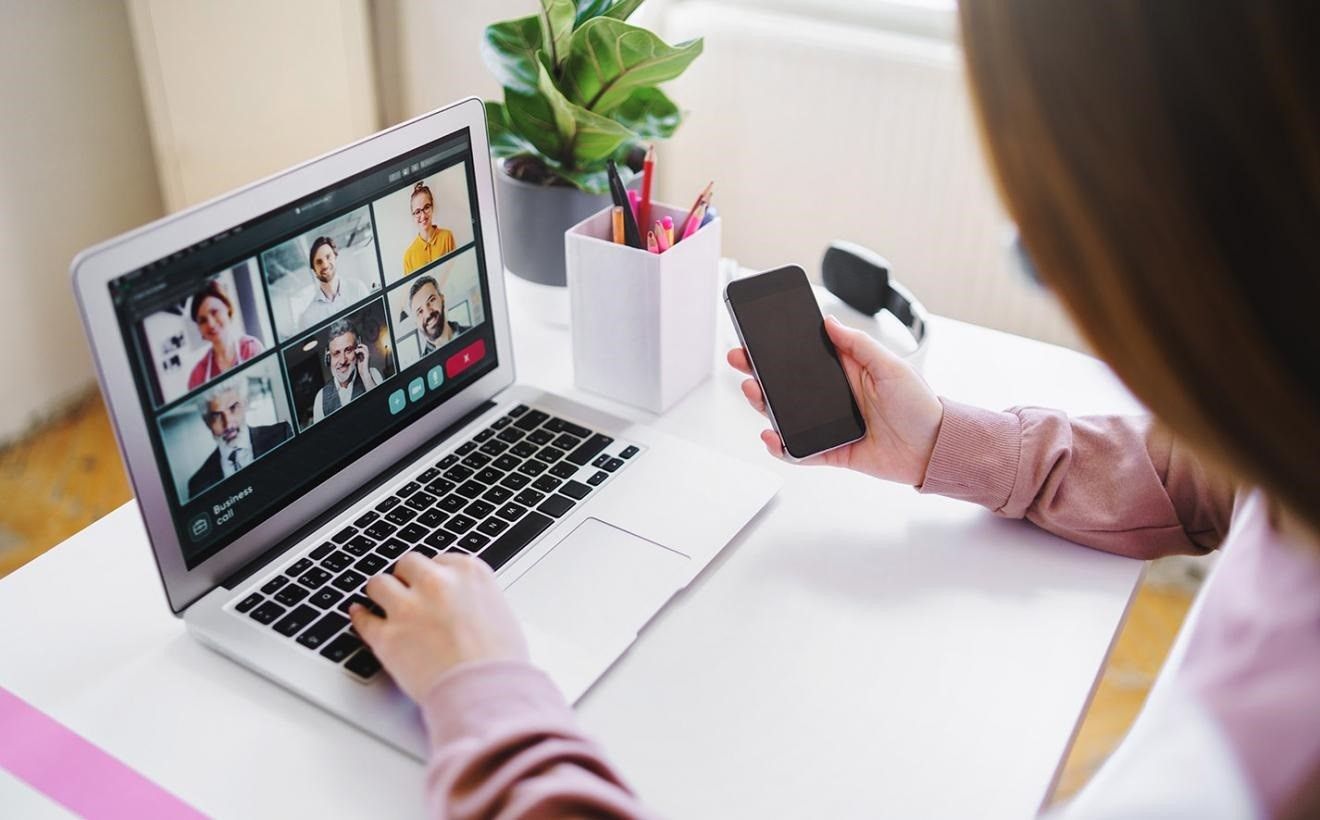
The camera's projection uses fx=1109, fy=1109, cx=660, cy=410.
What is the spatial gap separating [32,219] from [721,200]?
1.29 metres

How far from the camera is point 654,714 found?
67 centimetres

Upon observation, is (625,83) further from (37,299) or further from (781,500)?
(37,299)

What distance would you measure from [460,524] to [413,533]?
0.03 m

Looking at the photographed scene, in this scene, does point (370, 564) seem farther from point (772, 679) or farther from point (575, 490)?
point (772, 679)

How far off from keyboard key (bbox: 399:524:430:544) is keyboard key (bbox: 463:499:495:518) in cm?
4

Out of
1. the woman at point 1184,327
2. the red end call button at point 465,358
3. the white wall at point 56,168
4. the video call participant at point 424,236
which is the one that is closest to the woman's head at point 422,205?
the video call participant at point 424,236

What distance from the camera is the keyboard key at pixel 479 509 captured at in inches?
31.6

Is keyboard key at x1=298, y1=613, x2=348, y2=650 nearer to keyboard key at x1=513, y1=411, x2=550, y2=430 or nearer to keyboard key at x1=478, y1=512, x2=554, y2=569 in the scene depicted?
keyboard key at x1=478, y1=512, x2=554, y2=569

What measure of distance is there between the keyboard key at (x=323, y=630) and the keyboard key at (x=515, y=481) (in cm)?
17

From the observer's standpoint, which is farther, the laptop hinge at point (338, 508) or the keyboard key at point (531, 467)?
the keyboard key at point (531, 467)

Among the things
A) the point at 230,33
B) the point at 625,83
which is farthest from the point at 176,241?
the point at 230,33

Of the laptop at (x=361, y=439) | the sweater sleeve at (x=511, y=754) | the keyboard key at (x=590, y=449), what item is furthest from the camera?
the keyboard key at (x=590, y=449)

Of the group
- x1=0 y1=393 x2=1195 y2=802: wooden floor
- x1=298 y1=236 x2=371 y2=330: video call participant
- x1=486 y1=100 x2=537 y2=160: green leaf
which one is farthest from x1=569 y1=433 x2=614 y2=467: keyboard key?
x1=0 y1=393 x2=1195 y2=802: wooden floor

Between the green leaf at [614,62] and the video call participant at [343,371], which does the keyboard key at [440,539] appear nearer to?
the video call participant at [343,371]
